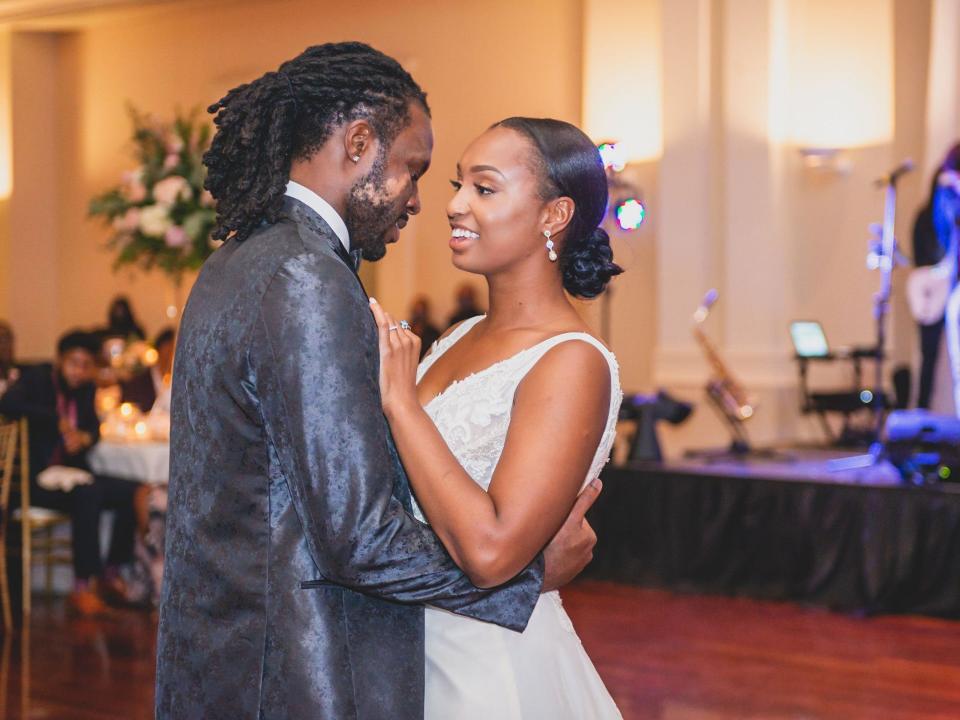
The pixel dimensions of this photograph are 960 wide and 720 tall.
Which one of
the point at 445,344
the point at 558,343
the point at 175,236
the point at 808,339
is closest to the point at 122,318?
the point at 808,339

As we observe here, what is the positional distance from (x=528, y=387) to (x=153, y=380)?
5.79 metres

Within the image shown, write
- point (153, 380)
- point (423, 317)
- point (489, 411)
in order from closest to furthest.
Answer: point (489, 411), point (153, 380), point (423, 317)

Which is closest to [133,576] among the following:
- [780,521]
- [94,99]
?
[780,521]

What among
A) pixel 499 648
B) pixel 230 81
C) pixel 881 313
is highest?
pixel 230 81

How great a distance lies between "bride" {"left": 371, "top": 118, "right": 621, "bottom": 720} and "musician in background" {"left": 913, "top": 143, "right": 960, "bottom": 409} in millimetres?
5870

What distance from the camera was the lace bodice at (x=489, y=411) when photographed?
1.83 m

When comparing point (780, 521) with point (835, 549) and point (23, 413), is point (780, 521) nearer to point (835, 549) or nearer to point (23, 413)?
point (835, 549)

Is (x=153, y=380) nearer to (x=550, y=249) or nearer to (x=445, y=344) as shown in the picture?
(x=445, y=344)

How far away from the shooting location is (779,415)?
9172 millimetres

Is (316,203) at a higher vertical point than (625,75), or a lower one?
lower

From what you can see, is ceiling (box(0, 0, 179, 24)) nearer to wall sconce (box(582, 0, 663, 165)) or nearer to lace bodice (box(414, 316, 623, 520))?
wall sconce (box(582, 0, 663, 165))

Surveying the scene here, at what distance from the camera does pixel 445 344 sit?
2.19 meters

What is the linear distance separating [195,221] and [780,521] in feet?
10.5

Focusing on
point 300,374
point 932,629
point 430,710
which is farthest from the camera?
point 932,629
